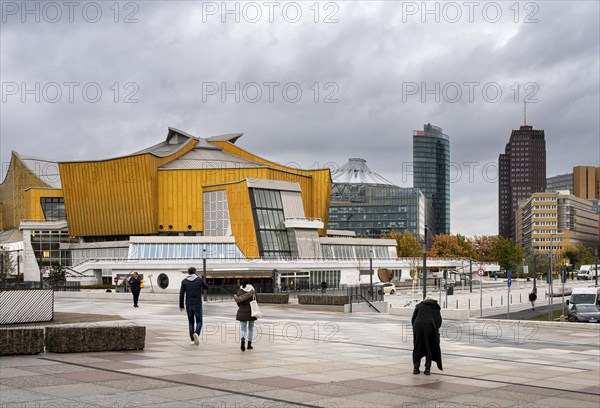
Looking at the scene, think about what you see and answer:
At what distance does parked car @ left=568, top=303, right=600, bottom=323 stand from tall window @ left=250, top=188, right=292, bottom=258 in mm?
→ 57032

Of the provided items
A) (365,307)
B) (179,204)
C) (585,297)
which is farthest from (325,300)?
(179,204)

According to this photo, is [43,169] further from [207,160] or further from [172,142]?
[207,160]

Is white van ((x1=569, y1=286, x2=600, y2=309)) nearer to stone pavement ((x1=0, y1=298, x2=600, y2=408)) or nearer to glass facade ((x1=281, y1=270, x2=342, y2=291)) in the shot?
stone pavement ((x1=0, y1=298, x2=600, y2=408))

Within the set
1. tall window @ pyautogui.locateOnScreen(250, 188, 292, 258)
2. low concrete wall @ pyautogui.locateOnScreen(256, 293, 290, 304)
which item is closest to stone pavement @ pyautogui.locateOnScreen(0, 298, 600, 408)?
low concrete wall @ pyautogui.locateOnScreen(256, 293, 290, 304)

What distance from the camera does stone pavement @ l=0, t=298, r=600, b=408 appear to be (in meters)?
11.8

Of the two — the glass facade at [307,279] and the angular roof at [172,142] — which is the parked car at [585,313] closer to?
the glass facade at [307,279]

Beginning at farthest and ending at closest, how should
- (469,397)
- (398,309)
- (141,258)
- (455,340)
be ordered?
(141,258), (398,309), (455,340), (469,397)

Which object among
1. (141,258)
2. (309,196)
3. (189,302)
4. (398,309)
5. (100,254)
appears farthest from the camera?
(309,196)

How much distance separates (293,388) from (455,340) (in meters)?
13.4

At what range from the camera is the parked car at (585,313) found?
132ft

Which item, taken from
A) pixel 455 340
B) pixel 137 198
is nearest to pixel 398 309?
pixel 455 340

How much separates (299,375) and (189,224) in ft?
309

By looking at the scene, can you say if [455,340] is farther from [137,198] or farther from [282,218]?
[137,198]

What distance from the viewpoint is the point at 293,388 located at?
1302 cm
